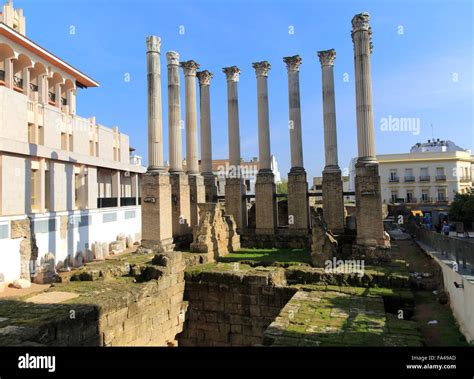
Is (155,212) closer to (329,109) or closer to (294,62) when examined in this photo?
(329,109)

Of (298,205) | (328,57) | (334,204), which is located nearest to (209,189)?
(298,205)

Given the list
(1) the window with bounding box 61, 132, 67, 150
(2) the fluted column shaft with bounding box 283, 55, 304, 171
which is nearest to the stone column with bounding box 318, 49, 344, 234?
(2) the fluted column shaft with bounding box 283, 55, 304, 171

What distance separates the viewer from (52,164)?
20312 millimetres

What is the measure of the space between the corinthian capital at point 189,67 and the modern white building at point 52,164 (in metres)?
8.54

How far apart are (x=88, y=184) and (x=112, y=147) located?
6.98 m

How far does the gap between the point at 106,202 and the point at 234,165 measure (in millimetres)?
9878

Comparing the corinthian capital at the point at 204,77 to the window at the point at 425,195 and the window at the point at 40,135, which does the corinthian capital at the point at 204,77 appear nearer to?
the window at the point at 40,135

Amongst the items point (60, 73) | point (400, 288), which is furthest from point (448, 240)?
point (60, 73)

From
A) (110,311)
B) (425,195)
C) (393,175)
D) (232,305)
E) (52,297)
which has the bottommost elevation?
(232,305)

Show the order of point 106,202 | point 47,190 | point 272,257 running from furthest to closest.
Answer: point 106,202 < point 47,190 < point 272,257

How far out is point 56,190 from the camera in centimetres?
2055

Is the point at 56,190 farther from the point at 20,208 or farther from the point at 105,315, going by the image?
the point at 105,315

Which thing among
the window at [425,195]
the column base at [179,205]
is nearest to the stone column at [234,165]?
the column base at [179,205]

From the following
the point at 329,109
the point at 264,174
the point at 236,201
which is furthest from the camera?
the point at 236,201
